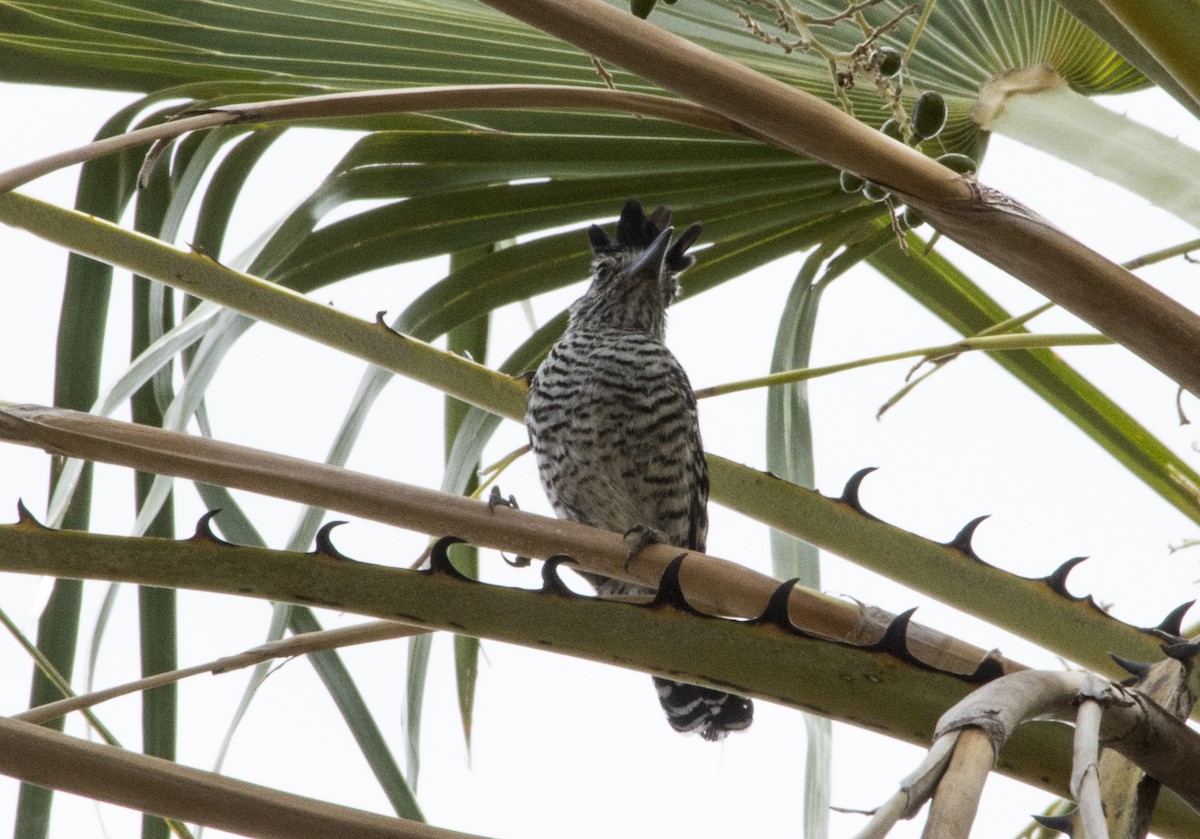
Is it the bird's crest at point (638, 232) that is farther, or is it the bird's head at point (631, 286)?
the bird's head at point (631, 286)

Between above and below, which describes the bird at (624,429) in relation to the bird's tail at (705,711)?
above

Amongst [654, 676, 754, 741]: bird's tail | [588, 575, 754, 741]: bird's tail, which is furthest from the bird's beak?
[654, 676, 754, 741]: bird's tail

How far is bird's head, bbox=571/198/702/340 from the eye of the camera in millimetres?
2891

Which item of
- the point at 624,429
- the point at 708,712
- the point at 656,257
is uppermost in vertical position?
the point at 656,257

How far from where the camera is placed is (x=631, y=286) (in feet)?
10.2

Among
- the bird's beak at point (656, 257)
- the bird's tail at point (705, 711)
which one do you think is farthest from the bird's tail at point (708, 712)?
the bird's beak at point (656, 257)

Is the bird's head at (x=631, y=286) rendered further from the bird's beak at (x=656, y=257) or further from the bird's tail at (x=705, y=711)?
the bird's tail at (x=705, y=711)

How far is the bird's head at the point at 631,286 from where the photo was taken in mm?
2891

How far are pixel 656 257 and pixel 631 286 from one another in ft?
1.54

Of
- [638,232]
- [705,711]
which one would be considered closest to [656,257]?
[638,232]

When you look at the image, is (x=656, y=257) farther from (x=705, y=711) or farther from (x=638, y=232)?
(x=705, y=711)

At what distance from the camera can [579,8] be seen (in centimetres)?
81

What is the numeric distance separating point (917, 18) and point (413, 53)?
2.21 ft

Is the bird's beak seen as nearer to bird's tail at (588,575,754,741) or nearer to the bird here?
the bird
